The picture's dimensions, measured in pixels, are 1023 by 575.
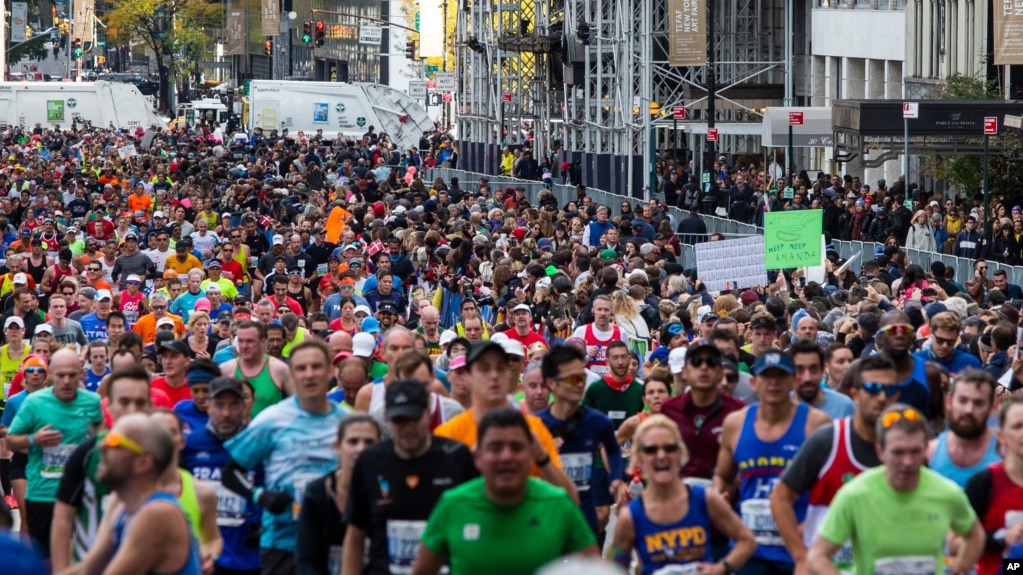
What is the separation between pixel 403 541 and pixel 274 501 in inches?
42.3

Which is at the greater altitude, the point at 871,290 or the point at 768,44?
the point at 768,44

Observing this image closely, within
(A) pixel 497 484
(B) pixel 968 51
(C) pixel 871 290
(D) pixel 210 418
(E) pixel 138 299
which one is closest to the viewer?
(A) pixel 497 484

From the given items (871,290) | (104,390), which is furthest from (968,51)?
(104,390)

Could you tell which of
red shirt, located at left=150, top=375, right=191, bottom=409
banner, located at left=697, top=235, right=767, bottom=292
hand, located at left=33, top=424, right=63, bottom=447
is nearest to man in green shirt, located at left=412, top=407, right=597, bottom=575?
hand, located at left=33, top=424, right=63, bottom=447

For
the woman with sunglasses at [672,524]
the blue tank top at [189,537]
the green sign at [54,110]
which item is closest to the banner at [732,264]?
the woman with sunglasses at [672,524]

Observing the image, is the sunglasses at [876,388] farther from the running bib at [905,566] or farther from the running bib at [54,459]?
the running bib at [54,459]

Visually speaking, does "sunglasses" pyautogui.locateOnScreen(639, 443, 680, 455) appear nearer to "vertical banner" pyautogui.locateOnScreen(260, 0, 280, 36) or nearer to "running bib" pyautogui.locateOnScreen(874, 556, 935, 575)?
"running bib" pyautogui.locateOnScreen(874, 556, 935, 575)

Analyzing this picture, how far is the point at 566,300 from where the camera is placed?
56.2 feet

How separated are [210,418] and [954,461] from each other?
316cm

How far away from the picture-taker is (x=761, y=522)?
8.02 m

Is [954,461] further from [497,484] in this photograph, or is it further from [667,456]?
[497,484]

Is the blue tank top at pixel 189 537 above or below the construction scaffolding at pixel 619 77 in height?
below

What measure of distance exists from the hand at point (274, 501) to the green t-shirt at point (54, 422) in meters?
2.06

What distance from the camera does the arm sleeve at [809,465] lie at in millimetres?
7449
